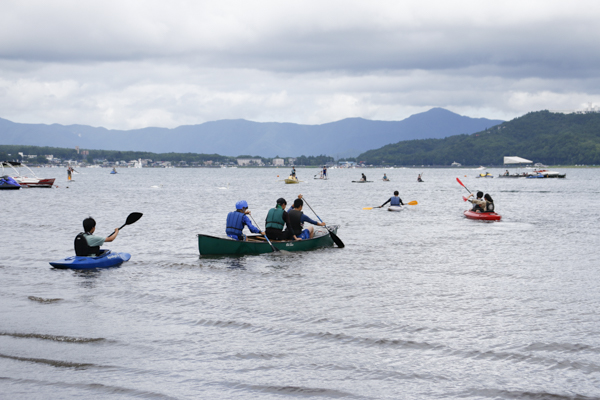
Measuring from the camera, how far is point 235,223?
2250 centimetres

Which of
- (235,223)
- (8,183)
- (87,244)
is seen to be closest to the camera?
(87,244)

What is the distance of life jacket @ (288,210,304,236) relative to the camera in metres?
23.9

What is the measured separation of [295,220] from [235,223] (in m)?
2.87

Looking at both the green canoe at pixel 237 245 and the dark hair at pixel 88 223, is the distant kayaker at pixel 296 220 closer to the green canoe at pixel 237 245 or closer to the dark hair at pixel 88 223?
the green canoe at pixel 237 245

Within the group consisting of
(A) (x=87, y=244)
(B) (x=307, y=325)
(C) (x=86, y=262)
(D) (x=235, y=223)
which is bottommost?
(B) (x=307, y=325)

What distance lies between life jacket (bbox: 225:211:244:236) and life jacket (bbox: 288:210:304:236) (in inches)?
97.8

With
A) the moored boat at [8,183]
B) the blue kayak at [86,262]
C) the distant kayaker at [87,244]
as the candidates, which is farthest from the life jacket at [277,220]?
the moored boat at [8,183]

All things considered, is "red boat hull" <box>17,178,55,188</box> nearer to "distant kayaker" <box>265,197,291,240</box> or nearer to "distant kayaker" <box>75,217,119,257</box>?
"distant kayaker" <box>265,197,291,240</box>

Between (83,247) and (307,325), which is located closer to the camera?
(307,325)

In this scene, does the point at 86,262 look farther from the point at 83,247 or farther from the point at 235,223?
the point at 235,223

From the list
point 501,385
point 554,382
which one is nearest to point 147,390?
point 501,385

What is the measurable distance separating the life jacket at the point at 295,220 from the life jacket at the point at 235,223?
248cm

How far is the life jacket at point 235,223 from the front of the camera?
22.3 metres

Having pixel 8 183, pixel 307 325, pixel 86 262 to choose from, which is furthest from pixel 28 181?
pixel 307 325
